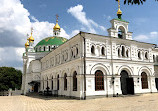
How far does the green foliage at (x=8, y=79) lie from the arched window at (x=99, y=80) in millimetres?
39412

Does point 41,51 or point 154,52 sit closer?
point 154,52

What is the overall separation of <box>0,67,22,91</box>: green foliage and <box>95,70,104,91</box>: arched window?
3941 cm

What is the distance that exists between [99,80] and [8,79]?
133ft

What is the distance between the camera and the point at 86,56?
18.5m

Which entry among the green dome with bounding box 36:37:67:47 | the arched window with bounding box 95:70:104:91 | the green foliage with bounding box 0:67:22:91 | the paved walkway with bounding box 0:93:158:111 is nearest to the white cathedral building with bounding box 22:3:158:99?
the arched window with bounding box 95:70:104:91

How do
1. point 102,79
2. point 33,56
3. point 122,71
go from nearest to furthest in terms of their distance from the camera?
point 102,79
point 122,71
point 33,56

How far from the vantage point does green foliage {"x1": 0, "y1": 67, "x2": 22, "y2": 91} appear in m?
48.7

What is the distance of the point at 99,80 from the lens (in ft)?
63.1

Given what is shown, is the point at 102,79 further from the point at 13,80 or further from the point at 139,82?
the point at 13,80

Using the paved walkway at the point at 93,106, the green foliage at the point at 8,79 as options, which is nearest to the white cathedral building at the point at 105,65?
the paved walkway at the point at 93,106

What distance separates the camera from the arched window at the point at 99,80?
1889 centimetres

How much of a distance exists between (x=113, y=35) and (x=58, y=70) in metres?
10.7

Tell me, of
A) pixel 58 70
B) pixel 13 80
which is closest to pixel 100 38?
pixel 58 70

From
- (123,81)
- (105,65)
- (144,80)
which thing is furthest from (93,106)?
(144,80)
